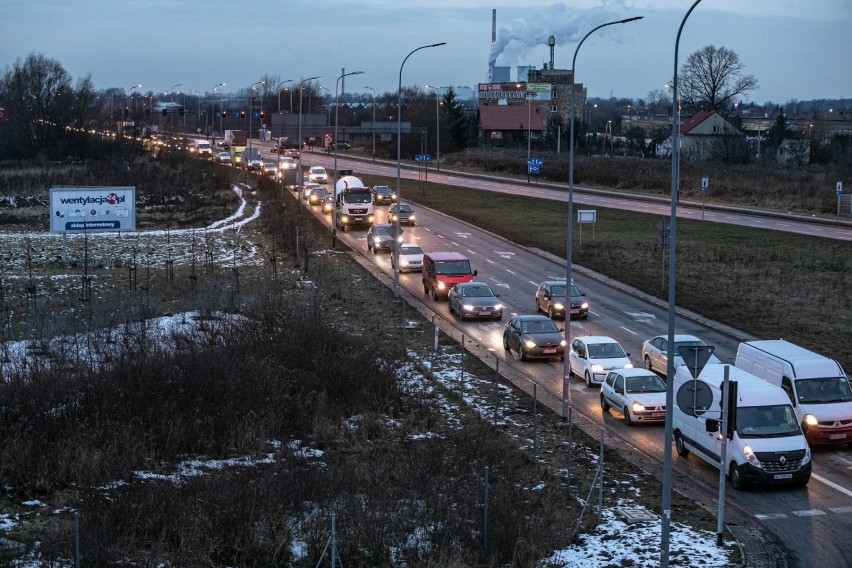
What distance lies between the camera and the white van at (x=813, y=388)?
22.2 meters

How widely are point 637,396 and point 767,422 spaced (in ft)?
13.6

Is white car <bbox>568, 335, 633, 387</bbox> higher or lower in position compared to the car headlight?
higher

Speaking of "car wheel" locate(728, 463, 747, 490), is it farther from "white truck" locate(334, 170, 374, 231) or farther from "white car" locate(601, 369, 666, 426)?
"white truck" locate(334, 170, 374, 231)

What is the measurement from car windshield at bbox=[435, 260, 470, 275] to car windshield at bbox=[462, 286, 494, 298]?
3669 mm

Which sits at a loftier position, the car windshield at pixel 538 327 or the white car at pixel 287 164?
Answer: the white car at pixel 287 164

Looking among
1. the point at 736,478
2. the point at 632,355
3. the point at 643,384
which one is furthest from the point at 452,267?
the point at 736,478

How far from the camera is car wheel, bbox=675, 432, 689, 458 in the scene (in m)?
21.8

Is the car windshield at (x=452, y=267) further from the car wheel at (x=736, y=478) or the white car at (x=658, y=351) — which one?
the car wheel at (x=736, y=478)

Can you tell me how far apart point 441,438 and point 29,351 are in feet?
40.2

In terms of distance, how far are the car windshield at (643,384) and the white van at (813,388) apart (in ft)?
8.86

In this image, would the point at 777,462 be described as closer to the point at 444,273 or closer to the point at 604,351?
the point at 604,351

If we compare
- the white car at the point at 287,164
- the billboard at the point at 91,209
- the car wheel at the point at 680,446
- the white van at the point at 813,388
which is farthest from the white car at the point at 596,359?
the white car at the point at 287,164

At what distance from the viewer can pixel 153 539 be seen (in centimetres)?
1557

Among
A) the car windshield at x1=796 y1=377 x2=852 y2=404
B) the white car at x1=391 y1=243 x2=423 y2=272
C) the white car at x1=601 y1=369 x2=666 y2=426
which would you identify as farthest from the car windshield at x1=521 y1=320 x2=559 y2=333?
the white car at x1=391 y1=243 x2=423 y2=272
